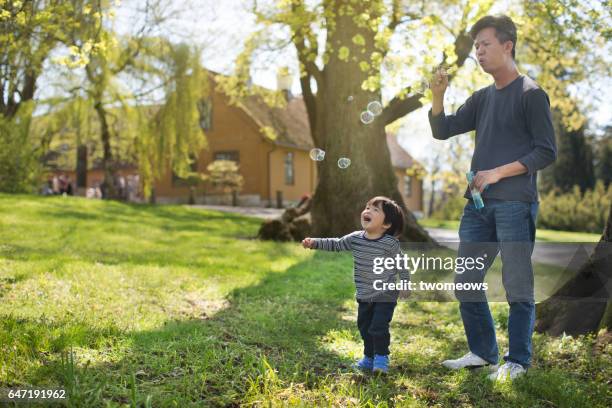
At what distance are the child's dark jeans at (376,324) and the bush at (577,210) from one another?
27785 millimetres

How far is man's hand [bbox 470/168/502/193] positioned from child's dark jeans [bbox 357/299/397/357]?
3.17 ft

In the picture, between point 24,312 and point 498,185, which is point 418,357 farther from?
point 24,312

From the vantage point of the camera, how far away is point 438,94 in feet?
13.3

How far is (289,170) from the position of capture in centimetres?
3553

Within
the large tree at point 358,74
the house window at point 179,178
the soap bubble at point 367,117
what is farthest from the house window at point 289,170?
the soap bubble at point 367,117

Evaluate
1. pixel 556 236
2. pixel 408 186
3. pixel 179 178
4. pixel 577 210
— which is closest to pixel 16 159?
pixel 179 178

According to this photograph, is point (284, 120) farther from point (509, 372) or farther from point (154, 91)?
point (509, 372)

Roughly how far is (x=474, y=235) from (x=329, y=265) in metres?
5.90

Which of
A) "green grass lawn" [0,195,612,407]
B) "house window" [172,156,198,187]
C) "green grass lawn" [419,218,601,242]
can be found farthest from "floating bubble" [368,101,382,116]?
"house window" [172,156,198,187]

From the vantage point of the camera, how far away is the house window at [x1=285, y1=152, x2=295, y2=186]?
3527cm

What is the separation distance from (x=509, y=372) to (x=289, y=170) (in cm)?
3185

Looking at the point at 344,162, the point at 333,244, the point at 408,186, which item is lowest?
the point at 333,244

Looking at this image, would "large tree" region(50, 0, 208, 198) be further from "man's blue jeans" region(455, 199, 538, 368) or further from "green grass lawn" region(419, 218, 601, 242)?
"man's blue jeans" region(455, 199, 538, 368)

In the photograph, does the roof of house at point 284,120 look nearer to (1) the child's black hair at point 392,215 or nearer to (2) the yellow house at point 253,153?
(2) the yellow house at point 253,153
